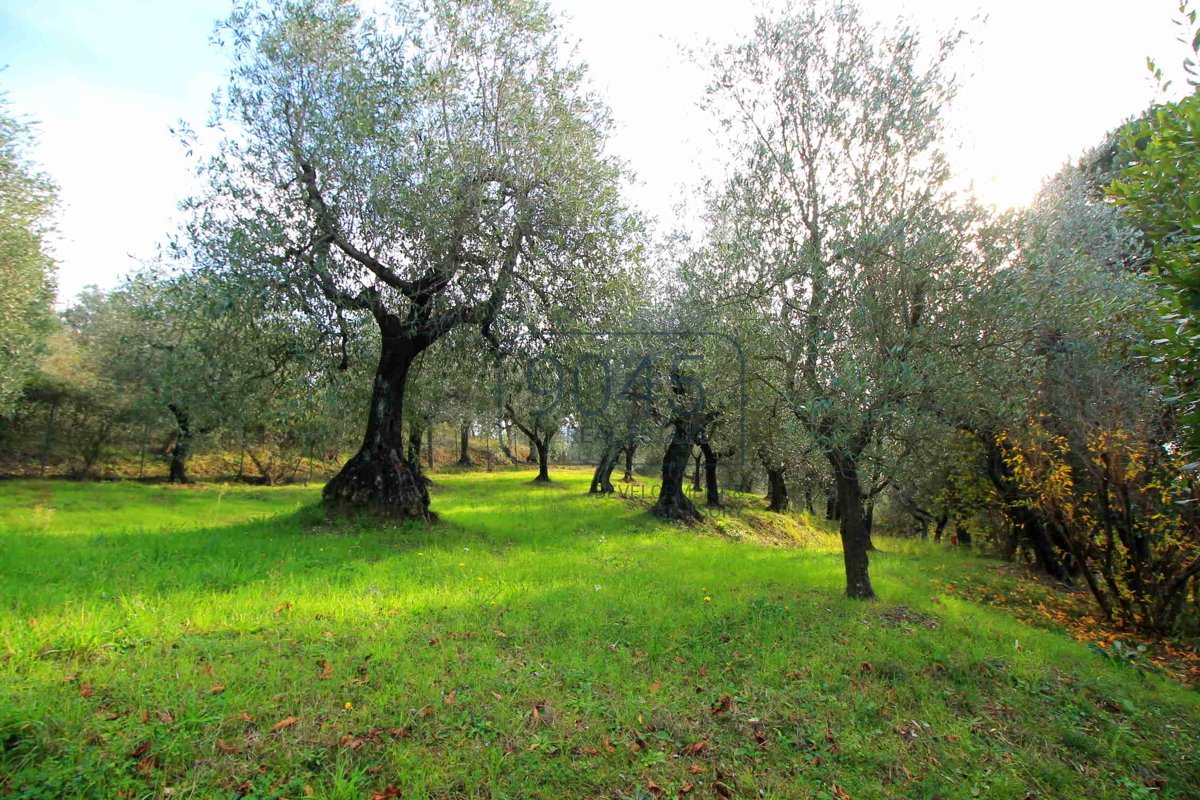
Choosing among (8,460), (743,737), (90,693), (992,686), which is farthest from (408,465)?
(8,460)

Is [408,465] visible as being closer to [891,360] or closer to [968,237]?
[891,360]

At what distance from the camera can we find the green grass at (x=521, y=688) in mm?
4227

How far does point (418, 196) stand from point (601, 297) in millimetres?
4859

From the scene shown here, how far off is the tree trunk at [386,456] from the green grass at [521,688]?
10.4 feet

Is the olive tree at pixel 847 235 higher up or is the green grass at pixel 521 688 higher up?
the olive tree at pixel 847 235

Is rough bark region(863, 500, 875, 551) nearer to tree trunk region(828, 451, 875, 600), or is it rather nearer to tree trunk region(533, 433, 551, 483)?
tree trunk region(828, 451, 875, 600)

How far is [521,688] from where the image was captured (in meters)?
5.69

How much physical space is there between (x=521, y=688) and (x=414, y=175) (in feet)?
35.0

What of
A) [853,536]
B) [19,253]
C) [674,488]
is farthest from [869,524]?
[19,253]

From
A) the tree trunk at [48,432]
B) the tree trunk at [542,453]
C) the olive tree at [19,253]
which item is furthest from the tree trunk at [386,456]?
the tree trunk at [48,432]

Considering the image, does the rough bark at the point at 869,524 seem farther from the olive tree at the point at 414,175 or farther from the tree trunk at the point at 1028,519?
the olive tree at the point at 414,175

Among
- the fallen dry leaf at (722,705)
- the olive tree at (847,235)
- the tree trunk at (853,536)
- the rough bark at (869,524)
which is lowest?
the rough bark at (869,524)

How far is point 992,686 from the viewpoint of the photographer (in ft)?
22.4

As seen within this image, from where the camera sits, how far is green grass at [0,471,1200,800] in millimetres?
4227
